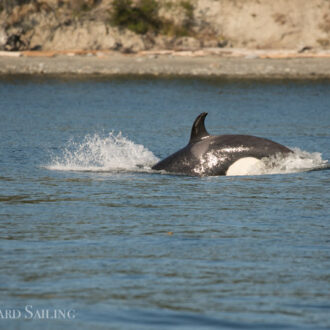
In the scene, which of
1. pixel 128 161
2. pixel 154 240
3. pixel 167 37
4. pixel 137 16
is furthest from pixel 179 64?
pixel 154 240

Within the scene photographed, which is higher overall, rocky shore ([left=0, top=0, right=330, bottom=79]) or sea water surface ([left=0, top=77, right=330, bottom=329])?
rocky shore ([left=0, top=0, right=330, bottom=79])

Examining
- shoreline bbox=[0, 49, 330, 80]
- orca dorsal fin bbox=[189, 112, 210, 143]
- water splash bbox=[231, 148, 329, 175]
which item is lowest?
water splash bbox=[231, 148, 329, 175]

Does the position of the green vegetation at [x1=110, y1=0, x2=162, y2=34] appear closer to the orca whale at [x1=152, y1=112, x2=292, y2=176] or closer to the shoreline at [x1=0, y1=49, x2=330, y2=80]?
the shoreline at [x1=0, y1=49, x2=330, y2=80]

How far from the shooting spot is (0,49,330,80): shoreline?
4400cm

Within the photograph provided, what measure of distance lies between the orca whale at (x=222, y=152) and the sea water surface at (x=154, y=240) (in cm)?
24

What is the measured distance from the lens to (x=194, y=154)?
13328 millimetres

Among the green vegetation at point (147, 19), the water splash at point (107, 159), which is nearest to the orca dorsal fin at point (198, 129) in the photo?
the water splash at point (107, 159)

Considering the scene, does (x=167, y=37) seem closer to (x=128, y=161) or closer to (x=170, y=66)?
(x=170, y=66)

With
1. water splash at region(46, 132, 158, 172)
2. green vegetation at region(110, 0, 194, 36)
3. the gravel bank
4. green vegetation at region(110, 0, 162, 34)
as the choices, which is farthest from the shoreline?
water splash at region(46, 132, 158, 172)

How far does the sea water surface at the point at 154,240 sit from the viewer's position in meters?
6.32

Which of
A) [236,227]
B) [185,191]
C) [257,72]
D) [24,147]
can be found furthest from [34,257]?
[257,72]

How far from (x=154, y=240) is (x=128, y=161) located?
6681 millimetres

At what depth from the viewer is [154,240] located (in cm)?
866

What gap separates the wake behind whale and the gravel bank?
1052 inches
